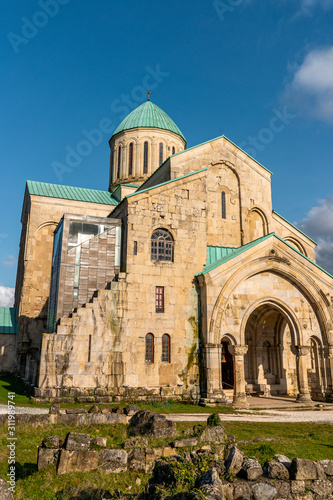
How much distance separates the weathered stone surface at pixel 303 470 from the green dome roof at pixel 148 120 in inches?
1207

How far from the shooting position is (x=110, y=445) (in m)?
8.58

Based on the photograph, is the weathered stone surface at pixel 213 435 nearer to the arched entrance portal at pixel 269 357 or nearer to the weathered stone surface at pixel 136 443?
the weathered stone surface at pixel 136 443

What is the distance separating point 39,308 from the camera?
2838cm

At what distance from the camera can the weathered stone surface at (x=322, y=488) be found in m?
6.55

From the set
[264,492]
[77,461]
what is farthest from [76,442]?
[264,492]

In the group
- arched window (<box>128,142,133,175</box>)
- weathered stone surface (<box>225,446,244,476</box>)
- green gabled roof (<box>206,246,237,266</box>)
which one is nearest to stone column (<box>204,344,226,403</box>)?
green gabled roof (<box>206,246,237,266</box>)

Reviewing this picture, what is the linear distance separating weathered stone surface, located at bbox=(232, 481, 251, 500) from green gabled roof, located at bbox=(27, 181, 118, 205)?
88.0 feet

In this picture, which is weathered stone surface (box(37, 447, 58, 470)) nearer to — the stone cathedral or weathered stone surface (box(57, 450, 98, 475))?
weathered stone surface (box(57, 450, 98, 475))

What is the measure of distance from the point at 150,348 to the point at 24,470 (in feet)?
37.7

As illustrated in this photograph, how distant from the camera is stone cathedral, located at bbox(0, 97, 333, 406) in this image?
17906 mm

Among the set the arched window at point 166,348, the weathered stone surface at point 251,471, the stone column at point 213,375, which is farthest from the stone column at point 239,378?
the weathered stone surface at point 251,471

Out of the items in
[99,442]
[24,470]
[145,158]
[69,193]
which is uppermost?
[145,158]

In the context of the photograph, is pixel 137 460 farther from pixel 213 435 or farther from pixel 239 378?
pixel 239 378

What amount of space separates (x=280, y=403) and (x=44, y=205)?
67.9 ft
